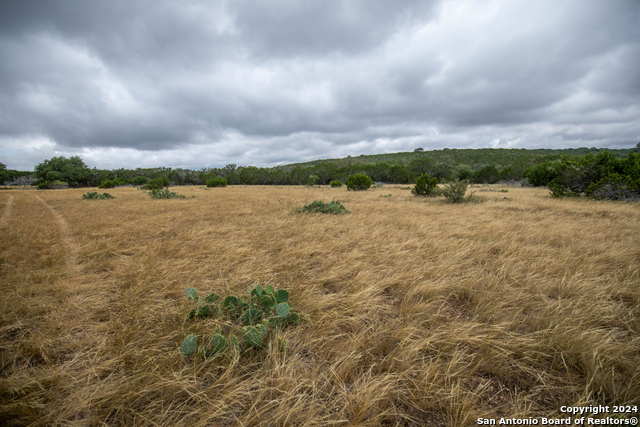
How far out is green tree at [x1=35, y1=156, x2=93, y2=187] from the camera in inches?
1409

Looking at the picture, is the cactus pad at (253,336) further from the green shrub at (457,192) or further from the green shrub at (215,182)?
the green shrub at (215,182)

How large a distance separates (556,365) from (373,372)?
47.7 inches

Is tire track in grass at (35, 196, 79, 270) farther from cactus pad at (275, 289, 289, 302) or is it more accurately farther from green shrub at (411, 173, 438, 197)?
green shrub at (411, 173, 438, 197)

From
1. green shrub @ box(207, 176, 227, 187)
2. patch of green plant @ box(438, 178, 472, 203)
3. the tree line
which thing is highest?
the tree line

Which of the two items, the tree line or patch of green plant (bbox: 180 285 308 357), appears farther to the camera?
the tree line

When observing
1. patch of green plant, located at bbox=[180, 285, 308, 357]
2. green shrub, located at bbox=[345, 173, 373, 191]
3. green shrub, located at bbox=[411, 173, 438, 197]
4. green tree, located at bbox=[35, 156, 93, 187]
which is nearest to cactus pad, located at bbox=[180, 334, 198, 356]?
patch of green plant, located at bbox=[180, 285, 308, 357]

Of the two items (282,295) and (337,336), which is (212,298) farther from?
(337,336)

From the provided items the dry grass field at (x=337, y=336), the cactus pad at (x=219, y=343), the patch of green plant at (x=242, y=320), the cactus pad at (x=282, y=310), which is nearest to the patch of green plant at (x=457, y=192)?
the dry grass field at (x=337, y=336)

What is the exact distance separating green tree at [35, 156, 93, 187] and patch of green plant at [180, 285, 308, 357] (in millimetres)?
52340

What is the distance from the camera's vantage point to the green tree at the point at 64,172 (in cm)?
3578

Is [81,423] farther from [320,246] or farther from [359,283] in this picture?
[320,246]

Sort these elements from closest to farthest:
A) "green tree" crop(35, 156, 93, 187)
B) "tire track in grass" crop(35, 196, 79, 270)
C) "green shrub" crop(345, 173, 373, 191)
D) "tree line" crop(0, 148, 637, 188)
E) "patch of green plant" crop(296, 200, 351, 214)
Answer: "tire track in grass" crop(35, 196, 79, 270)
"patch of green plant" crop(296, 200, 351, 214)
"green shrub" crop(345, 173, 373, 191)
"tree line" crop(0, 148, 637, 188)
"green tree" crop(35, 156, 93, 187)

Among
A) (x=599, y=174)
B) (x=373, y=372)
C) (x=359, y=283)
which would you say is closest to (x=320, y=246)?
(x=359, y=283)

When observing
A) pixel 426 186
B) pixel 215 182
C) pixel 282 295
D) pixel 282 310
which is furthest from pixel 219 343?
pixel 215 182
